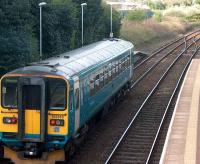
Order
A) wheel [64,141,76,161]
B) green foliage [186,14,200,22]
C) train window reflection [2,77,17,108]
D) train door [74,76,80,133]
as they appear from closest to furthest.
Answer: train window reflection [2,77,17,108]
wheel [64,141,76,161]
train door [74,76,80,133]
green foliage [186,14,200,22]

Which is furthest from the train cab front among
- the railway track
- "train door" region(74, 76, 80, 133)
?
the railway track

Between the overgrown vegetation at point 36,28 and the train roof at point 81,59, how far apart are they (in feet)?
15.9

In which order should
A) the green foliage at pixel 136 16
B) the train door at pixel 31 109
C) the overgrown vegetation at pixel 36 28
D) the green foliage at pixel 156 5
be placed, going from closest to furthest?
the train door at pixel 31 109
the overgrown vegetation at pixel 36 28
the green foliage at pixel 136 16
the green foliage at pixel 156 5

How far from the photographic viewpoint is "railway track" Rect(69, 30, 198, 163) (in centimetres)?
1633

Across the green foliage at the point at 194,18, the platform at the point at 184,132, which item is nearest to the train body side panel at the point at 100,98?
the platform at the point at 184,132

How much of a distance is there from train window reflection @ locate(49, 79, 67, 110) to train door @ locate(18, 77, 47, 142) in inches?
10.6

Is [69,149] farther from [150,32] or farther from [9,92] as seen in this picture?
[150,32]

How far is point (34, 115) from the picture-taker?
1427cm

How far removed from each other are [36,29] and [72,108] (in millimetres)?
Answer: 18550

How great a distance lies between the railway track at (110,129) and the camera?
16.3 metres

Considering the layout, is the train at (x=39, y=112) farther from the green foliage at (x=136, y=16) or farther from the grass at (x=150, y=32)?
the green foliage at (x=136, y=16)

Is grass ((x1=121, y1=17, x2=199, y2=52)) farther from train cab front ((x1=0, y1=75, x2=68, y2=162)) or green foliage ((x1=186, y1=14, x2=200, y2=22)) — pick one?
train cab front ((x1=0, y1=75, x2=68, y2=162))

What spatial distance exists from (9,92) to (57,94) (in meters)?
1.34

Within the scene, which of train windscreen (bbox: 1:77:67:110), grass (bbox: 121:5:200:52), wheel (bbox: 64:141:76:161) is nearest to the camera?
train windscreen (bbox: 1:77:67:110)
